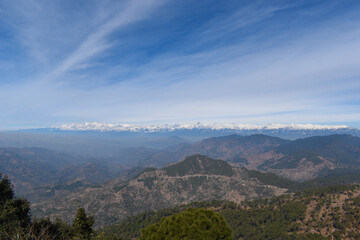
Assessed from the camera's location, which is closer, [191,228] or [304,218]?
[191,228]

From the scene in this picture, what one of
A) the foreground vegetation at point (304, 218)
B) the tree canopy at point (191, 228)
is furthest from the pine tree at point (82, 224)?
the foreground vegetation at point (304, 218)

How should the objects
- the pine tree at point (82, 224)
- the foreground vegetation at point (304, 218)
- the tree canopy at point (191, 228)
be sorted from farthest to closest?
the foreground vegetation at point (304, 218), the pine tree at point (82, 224), the tree canopy at point (191, 228)

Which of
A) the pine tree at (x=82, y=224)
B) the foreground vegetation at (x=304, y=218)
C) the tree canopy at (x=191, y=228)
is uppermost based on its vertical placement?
the tree canopy at (x=191, y=228)

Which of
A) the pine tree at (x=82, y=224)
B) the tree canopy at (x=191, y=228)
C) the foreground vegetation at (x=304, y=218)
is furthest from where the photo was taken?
the foreground vegetation at (x=304, y=218)

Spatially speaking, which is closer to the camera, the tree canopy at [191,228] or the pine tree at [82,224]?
the tree canopy at [191,228]

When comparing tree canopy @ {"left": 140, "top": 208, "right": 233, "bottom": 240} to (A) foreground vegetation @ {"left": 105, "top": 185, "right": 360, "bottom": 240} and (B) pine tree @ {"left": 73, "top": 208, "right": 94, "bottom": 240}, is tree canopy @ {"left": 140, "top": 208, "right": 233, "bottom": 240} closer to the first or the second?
(B) pine tree @ {"left": 73, "top": 208, "right": 94, "bottom": 240}

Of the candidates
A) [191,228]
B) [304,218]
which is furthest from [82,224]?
[304,218]

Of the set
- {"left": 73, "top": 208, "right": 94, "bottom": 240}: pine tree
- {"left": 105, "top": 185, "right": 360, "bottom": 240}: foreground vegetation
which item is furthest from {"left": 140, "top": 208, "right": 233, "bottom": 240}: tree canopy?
{"left": 105, "top": 185, "right": 360, "bottom": 240}: foreground vegetation

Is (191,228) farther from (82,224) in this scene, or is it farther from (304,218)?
(304,218)

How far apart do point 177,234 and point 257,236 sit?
155341 mm

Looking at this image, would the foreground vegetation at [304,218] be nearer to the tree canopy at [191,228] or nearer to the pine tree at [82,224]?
the pine tree at [82,224]

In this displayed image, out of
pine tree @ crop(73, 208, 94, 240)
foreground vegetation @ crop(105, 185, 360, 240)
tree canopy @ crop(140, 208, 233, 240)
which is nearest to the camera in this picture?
tree canopy @ crop(140, 208, 233, 240)

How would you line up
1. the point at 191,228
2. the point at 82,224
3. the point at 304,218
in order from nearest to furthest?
1. the point at 191,228
2. the point at 82,224
3. the point at 304,218

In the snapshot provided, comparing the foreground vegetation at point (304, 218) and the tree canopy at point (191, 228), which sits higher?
the tree canopy at point (191, 228)
